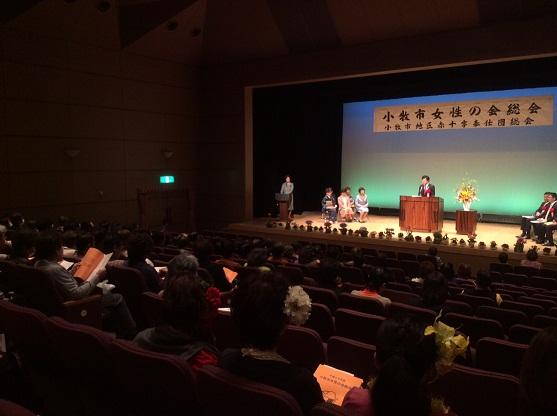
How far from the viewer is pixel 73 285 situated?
3344 millimetres

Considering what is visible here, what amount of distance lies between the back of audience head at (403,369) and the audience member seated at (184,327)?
0.77 meters

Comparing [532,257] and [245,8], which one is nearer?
[532,257]

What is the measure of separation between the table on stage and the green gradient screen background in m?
2.57

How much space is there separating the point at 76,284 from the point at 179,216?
30.3ft

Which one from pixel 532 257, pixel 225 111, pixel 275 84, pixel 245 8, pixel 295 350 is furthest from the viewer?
pixel 225 111

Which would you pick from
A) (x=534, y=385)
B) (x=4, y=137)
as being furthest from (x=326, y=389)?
(x=4, y=137)

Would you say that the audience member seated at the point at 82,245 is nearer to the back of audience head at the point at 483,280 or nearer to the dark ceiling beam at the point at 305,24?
the back of audience head at the point at 483,280

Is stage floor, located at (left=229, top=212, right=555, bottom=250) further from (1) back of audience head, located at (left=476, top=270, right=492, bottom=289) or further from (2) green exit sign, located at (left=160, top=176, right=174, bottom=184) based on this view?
(1) back of audience head, located at (left=476, top=270, right=492, bottom=289)

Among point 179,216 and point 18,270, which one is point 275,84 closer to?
point 179,216

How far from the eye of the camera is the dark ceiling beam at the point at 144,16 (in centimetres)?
1011

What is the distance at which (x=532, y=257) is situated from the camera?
7172mm

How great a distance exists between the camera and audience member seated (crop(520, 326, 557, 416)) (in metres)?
1.08

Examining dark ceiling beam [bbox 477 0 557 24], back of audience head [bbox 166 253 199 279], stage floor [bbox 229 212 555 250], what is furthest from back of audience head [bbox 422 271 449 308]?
dark ceiling beam [bbox 477 0 557 24]

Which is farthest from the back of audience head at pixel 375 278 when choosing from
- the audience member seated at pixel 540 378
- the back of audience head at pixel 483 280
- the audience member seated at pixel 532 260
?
the audience member seated at pixel 532 260
